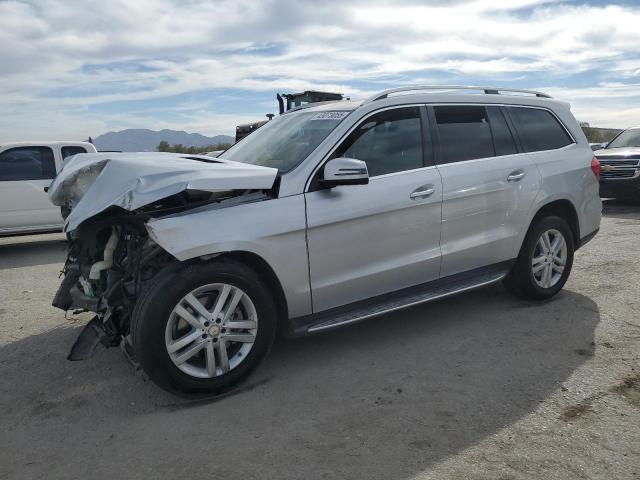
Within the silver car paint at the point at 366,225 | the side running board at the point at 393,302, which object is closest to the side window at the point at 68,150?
the silver car paint at the point at 366,225

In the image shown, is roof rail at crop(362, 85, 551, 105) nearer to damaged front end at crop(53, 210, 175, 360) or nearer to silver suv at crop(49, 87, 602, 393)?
silver suv at crop(49, 87, 602, 393)

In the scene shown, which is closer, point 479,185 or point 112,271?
point 112,271

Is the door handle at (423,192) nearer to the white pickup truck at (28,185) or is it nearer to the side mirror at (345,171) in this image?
the side mirror at (345,171)

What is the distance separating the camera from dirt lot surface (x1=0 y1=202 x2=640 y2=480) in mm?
2869

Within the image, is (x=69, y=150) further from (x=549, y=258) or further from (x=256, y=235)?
(x=549, y=258)

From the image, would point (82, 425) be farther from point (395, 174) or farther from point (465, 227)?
point (465, 227)

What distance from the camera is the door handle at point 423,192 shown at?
4.29 meters

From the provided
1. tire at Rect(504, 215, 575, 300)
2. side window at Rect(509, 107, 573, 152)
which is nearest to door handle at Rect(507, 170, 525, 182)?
side window at Rect(509, 107, 573, 152)

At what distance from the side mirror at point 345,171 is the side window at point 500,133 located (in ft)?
5.83

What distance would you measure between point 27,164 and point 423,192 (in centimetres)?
783

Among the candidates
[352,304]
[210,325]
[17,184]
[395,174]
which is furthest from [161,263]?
[17,184]

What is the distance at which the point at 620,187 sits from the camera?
11.9 m

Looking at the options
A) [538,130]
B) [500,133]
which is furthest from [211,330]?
[538,130]

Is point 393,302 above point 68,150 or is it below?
below
